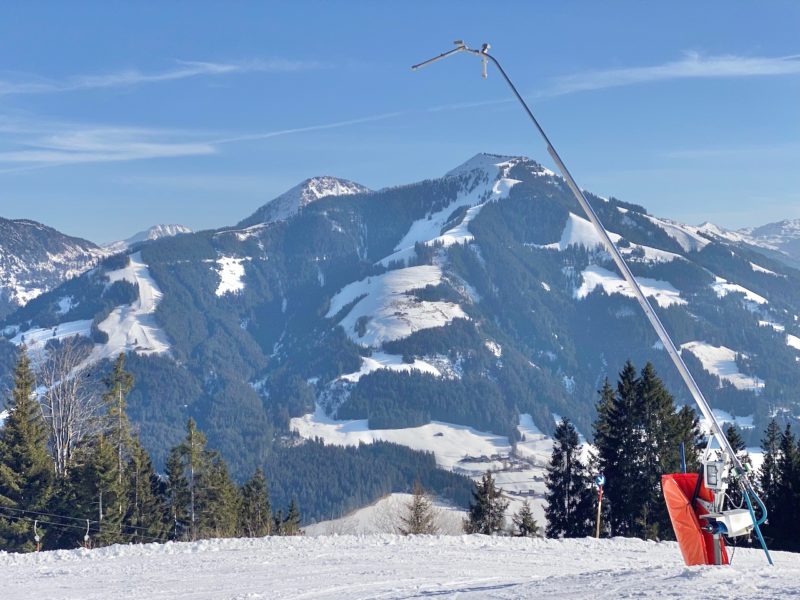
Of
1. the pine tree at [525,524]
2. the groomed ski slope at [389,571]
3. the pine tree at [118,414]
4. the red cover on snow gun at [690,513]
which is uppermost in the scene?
the pine tree at [118,414]

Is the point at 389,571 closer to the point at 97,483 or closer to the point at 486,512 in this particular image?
the point at 97,483

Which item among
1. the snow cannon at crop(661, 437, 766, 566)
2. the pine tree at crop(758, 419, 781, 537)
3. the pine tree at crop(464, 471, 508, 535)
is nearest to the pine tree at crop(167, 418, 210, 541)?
the pine tree at crop(464, 471, 508, 535)

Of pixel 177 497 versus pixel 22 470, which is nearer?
pixel 22 470

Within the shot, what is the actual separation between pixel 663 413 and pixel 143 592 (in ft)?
115

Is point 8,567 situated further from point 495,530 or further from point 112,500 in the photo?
point 495,530

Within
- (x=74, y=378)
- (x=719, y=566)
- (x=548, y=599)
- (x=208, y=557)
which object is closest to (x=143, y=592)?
(x=208, y=557)

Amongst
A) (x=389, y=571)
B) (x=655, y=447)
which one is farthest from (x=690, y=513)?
(x=655, y=447)

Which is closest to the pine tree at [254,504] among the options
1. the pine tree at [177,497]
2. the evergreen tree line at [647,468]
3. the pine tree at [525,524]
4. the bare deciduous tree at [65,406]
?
the pine tree at [177,497]

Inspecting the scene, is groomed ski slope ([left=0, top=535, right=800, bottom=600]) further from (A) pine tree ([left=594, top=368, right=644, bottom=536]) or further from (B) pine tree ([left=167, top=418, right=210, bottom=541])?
(B) pine tree ([left=167, top=418, right=210, bottom=541])

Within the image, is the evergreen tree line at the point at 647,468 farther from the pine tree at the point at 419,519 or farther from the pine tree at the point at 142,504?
the pine tree at the point at 142,504

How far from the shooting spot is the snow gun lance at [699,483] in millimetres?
13547

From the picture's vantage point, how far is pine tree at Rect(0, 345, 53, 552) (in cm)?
4781

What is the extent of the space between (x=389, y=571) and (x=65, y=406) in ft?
136

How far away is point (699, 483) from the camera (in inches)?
573
